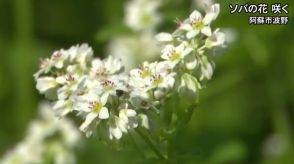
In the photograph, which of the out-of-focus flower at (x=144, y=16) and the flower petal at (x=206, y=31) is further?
the out-of-focus flower at (x=144, y=16)

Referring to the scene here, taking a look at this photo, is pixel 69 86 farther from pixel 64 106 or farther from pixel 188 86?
pixel 188 86

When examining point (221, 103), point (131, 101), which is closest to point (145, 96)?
point (131, 101)

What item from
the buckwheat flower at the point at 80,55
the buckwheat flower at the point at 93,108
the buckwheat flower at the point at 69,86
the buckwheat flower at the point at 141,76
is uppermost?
the buckwheat flower at the point at 80,55

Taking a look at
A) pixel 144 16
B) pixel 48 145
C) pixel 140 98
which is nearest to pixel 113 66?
pixel 140 98

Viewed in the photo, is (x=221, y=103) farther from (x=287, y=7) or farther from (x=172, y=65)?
(x=172, y=65)

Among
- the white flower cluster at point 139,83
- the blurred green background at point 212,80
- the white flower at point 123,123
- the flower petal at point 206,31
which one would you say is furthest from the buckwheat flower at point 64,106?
the blurred green background at point 212,80

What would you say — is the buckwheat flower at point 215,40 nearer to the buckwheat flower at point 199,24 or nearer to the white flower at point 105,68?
the buckwheat flower at point 199,24
